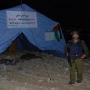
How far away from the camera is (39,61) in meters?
10.1

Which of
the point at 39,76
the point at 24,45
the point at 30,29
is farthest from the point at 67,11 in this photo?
the point at 39,76

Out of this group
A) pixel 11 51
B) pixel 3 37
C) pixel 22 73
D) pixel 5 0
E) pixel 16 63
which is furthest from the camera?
pixel 5 0

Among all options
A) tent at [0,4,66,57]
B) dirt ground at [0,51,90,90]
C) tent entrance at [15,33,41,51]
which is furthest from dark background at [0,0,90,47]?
dirt ground at [0,51,90,90]

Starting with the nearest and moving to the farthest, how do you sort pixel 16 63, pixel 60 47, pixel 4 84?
pixel 4 84, pixel 16 63, pixel 60 47

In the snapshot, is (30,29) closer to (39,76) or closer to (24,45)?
(39,76)

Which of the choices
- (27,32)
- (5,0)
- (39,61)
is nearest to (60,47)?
(39,61)

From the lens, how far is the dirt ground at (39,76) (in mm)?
6578

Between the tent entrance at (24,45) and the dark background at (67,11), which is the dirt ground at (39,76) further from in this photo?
the dark background at (67,11)

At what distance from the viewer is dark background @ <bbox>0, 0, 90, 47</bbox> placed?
17688 mm

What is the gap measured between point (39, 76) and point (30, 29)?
7.80 feet

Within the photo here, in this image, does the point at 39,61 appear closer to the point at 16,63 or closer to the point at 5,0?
the point at 16,63

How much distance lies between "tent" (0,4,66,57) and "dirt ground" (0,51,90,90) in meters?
0.72

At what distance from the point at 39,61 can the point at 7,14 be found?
239 cm

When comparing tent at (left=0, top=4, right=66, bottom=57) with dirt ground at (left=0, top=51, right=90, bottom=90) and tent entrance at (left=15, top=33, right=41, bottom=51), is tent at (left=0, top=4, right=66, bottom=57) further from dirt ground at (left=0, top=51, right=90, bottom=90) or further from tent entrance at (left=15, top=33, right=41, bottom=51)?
tent entrance at (left=15, top=33, right=41, bottom=51)
